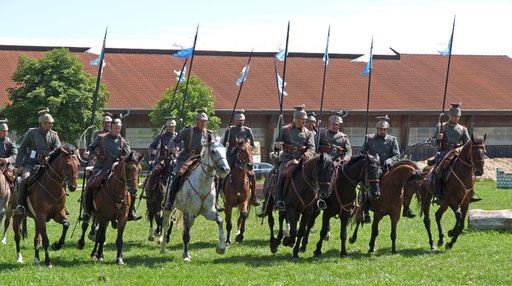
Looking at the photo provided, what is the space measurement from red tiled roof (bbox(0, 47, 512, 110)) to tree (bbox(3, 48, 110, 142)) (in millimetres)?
5832

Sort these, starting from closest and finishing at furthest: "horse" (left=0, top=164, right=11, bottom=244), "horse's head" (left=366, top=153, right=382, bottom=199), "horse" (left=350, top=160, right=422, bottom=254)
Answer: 1. "horse's head" (left=366, top=153, right=382, bottom=199)
2. "horse" (left=0, top=164, right=11, bottom=244)
3. "horse" (left=350, top=160, right=422, bottom=254)

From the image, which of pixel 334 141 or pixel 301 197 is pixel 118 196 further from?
pixel 334 141

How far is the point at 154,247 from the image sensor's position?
675 inches

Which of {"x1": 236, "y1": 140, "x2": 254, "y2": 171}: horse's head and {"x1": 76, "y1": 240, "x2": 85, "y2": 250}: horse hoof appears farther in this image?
{"x1": 236, "y1": 140, "x2": 254, "y2": 171}: horse's head

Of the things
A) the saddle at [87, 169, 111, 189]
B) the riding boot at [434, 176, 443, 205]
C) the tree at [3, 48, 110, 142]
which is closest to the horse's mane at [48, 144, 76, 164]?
the saddle at [87, 169, 111, 189]

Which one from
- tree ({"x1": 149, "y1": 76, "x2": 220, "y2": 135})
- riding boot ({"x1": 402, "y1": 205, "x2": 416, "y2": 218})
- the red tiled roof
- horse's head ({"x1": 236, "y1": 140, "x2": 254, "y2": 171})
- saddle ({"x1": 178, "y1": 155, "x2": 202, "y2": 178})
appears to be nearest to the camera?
saddle ({"x1": 178, "y1": 155, "x2": 202, "y2": 178})

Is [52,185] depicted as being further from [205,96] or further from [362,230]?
[205,96]

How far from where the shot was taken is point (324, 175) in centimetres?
1450

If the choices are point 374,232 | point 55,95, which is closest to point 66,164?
point 374,232

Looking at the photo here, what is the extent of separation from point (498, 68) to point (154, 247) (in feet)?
190

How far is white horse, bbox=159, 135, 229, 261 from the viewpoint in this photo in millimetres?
14859

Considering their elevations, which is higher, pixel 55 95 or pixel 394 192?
pixel 55 95

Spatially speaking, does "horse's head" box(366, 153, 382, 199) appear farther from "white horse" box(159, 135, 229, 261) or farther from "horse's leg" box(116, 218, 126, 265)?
"horse's leg" box(116, 218, 126, 265)

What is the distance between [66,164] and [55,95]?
103 ft
